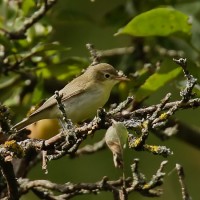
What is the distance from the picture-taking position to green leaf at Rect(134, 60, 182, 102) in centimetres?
302

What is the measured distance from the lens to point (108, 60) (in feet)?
13.6

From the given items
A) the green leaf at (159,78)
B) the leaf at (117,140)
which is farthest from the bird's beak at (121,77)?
the leaf at (117,140)

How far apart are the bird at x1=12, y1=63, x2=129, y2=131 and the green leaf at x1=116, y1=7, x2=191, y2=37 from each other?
0.96 feet

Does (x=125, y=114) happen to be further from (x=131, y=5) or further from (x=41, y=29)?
(x=131, y=5)

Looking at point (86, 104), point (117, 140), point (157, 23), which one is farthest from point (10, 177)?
point (157, 23)

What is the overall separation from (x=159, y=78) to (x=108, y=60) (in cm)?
113

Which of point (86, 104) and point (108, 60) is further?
point (108, 60)

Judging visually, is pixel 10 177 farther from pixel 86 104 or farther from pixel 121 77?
pixel 121 77

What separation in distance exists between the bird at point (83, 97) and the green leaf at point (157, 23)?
29 centimetres

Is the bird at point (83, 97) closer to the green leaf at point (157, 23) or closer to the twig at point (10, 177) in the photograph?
the green leaf at point (157, 23)

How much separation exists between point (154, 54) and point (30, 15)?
2.68ft

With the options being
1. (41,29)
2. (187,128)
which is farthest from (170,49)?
(41,29)

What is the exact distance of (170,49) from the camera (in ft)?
12.9

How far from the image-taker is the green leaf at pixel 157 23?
9.70ft
